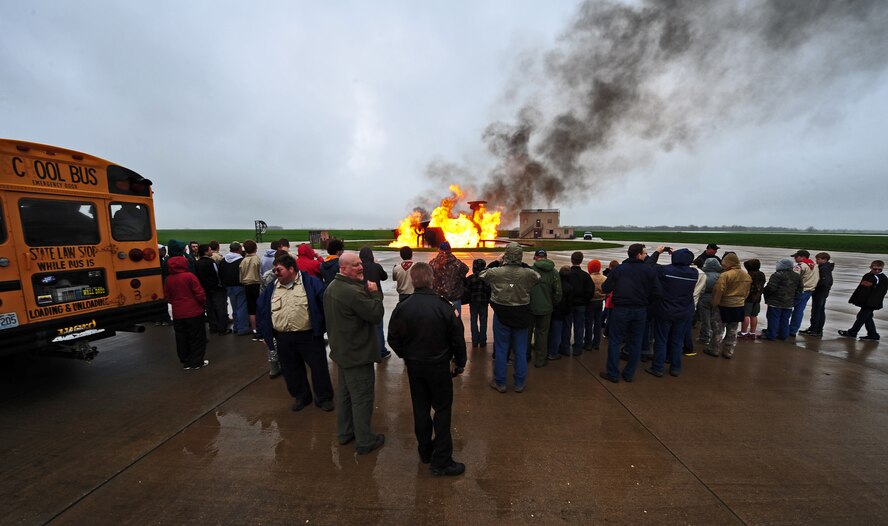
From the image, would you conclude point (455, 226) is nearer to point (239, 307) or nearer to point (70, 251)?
point (239, 307)

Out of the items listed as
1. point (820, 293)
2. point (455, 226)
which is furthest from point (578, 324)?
point (455, 226)

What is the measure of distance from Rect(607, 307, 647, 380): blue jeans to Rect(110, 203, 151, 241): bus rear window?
317 inches

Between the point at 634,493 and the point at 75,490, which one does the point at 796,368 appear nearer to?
the point at 634,493

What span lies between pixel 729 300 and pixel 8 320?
10.8 m

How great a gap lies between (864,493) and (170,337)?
1074 centimetres

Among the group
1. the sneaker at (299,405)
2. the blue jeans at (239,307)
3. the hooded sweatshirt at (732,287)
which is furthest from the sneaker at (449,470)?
the blue jeans at (239,307)

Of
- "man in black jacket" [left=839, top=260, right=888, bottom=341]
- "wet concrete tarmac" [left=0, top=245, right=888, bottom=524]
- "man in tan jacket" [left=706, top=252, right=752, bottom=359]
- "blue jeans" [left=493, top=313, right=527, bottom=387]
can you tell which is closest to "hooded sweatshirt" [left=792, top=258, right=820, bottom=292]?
"man in black jacket" [left=839, top=260, right=888, bottom=341]

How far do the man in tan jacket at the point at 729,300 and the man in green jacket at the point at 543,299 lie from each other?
297 cm

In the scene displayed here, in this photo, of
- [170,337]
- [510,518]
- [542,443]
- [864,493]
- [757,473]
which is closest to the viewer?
[510,518]

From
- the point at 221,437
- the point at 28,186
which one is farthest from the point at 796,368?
the point at 28,186

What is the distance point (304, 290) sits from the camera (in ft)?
14.2

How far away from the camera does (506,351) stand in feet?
16.1

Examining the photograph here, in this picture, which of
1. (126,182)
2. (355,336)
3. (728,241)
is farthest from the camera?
(728,241)

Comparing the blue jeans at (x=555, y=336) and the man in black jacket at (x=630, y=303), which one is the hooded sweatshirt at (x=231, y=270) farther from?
the man in black jacket at (x=630, y=303)
